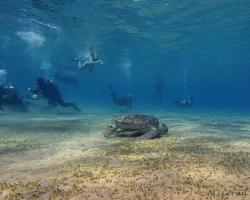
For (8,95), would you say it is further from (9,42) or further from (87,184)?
(9,42)

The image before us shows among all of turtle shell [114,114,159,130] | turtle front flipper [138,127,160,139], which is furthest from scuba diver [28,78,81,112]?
turtle front flipper [138,127,160,139]

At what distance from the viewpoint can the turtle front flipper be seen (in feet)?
42.4

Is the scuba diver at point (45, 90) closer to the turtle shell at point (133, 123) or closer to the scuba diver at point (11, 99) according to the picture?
the scuba diver at point (11, 99)

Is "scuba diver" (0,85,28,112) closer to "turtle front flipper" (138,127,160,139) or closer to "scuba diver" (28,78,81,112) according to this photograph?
"scuba diver" (28,78,81,112)

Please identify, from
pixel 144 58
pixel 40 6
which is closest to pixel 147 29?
pixel 40 6

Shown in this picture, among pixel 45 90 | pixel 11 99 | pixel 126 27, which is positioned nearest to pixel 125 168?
pixel 45 90

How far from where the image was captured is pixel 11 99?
28016mm

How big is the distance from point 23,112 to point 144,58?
1839 inches

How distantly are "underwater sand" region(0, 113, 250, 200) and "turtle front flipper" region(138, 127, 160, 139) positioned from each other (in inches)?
19.4

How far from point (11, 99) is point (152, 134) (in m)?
18.6

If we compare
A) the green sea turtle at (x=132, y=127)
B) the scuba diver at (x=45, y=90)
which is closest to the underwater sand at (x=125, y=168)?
the green sea turtle at (x=132, y=127)

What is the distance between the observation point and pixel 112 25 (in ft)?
133

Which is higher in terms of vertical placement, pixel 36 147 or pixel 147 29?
pixel 147 29

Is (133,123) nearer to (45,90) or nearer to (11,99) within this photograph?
(45,90)
